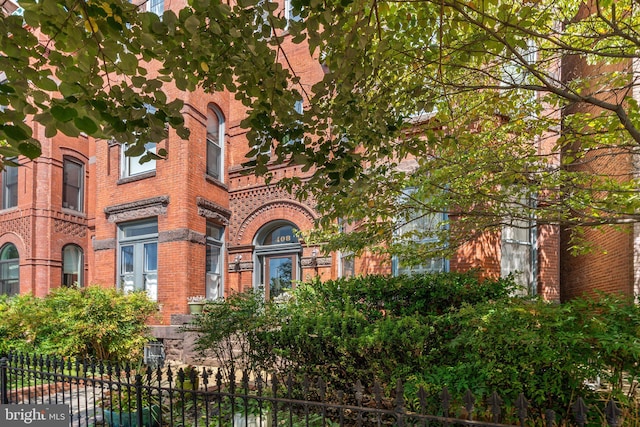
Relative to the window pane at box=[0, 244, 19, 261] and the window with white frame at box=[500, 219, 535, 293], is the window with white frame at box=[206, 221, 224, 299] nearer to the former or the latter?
the window with white frame at box=[500, 219, 535, 293]

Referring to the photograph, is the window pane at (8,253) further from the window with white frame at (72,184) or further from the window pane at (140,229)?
the window pane at (140,229)

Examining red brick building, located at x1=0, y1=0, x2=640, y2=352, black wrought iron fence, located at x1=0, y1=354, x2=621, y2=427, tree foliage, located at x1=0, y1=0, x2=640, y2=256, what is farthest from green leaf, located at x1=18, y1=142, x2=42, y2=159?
red brick building, located at x1=0, y1=0, x2=640, y2=352

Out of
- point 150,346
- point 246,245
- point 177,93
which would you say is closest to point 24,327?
point 150,346

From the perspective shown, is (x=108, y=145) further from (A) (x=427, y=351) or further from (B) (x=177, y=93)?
(A) (x=427, y=351)

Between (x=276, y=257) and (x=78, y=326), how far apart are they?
17.0 ft

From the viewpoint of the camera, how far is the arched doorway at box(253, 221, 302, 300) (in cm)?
1109

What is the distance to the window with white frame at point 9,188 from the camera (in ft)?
46.3

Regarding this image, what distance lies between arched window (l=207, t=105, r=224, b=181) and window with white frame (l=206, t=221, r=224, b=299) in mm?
1648

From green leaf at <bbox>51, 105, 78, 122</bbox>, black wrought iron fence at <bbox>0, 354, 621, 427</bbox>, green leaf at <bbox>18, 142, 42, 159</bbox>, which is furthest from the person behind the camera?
black wrought iron fence at <bbox>0, 354, 621, 427</bbox>

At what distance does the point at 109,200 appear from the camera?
11531 millimetres

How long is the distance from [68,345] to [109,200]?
516 centimetres

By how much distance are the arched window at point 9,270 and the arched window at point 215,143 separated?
8.26 metres

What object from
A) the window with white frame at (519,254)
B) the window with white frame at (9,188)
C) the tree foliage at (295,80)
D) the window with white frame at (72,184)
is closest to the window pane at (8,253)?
the window with white frame at (9,188)

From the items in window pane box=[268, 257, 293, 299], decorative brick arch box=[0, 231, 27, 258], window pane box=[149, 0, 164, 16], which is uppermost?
window pane box=[149, 0, 164, 16]
